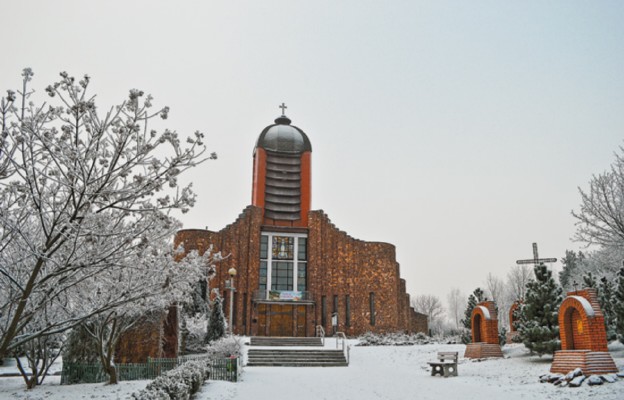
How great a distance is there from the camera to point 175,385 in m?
9.45

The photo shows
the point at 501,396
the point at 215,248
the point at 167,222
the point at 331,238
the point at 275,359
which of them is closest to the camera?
the point at 167,222

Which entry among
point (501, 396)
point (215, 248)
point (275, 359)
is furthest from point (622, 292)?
point (215, 248)

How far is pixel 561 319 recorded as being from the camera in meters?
14.3

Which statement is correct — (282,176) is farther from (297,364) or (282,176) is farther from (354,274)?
(297,364)

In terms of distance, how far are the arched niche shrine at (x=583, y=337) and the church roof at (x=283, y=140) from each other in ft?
92.1

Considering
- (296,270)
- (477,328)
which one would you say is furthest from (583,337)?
(296,270)

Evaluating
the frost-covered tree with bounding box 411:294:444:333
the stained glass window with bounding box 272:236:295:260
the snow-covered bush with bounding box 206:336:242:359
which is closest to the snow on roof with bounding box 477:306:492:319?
the snow-covered bush with bounding box 206:336:242:359

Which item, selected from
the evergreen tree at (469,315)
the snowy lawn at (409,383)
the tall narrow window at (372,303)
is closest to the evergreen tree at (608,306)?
the snowy lawn at (409,383)

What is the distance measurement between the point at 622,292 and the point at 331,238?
74.7 ft

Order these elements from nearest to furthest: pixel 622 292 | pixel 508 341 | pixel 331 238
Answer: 1. pixel 622 292
2. pixel 508 341
3. pixel 331 238

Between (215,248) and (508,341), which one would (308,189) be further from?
(508,341)

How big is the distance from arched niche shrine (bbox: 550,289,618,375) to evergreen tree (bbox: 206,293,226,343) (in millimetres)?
16142

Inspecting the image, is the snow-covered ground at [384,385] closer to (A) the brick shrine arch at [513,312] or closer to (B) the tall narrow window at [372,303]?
(A) the brick shrine arch at [513,312]

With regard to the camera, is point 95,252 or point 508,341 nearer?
point 95,252
